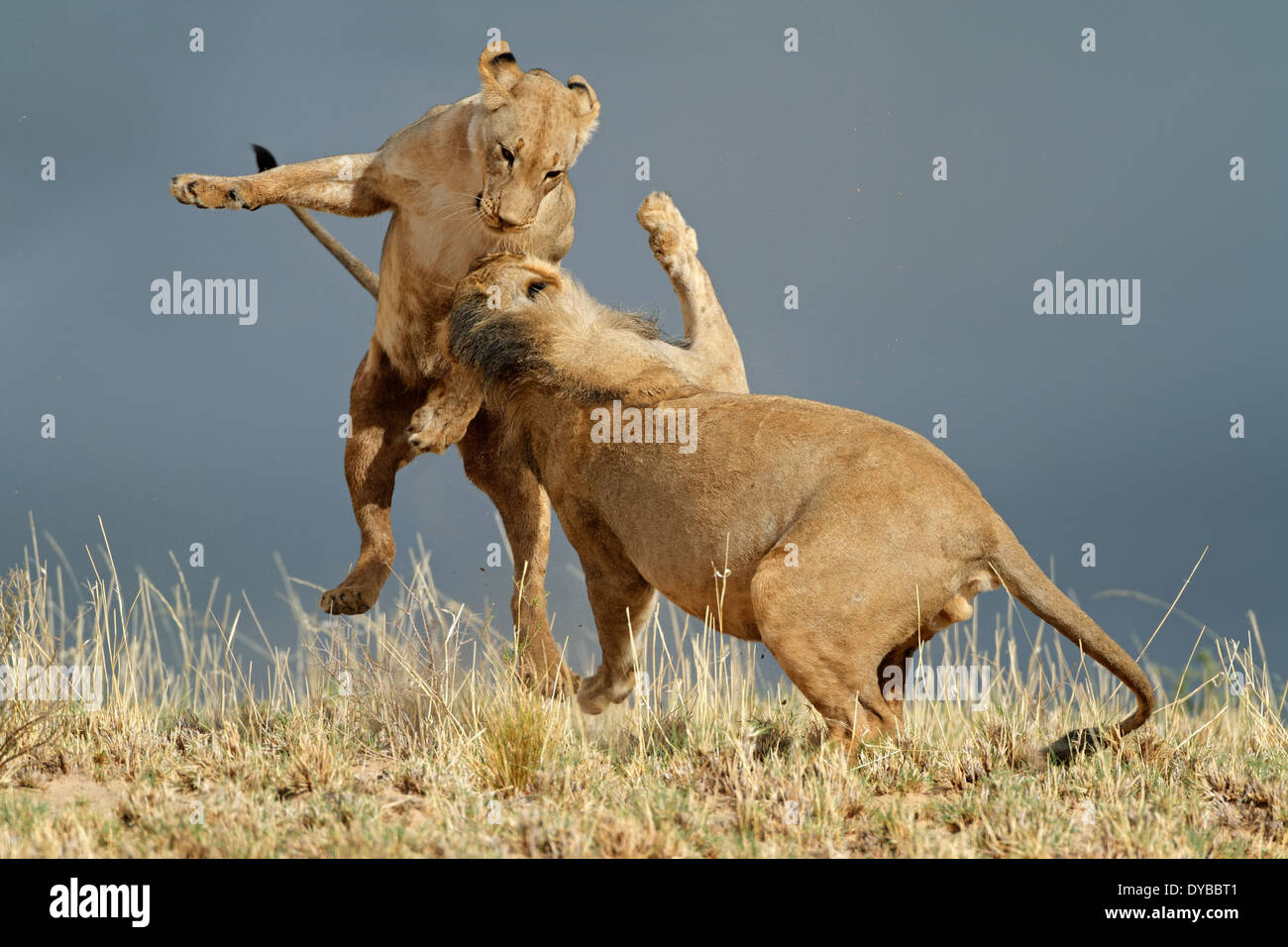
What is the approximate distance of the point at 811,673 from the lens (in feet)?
17.5

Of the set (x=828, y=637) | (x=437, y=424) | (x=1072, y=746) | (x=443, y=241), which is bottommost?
(x=1072, y=746)

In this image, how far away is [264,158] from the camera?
8344 millimetres

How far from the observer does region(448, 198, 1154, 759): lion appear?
5297 millimetres

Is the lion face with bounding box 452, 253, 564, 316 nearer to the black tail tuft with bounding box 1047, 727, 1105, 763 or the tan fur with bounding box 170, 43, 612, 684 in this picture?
the tan fur with bounding box 170, 43, 612, 684

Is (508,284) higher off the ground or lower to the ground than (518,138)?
lower

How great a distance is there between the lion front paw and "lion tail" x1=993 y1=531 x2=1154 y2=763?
196 inches

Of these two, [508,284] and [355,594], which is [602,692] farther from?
[508,284]

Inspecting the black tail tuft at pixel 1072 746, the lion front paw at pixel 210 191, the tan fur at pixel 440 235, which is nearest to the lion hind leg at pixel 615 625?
the tan fur at pixel 440 235

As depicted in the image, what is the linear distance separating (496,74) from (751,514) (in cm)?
322

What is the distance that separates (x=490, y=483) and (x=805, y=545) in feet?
12.5

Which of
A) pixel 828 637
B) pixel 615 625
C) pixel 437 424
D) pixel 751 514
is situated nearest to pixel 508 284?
pixel 437 424

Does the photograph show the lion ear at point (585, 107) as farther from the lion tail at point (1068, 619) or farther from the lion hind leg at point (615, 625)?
the lion tail at point (1068, 619)

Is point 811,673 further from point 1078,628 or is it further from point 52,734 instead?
point 52,734
